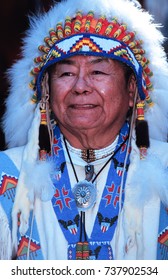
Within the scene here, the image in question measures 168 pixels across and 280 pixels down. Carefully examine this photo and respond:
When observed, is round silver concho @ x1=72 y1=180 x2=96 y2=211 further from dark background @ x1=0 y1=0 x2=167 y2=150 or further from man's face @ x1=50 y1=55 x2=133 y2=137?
dark background @ x1=0 y1=0 x2=167 y2=150

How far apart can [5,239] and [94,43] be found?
1222 mm

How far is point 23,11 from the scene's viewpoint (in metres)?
5.00

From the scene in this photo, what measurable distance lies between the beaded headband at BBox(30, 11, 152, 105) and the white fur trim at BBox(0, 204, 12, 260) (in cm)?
85

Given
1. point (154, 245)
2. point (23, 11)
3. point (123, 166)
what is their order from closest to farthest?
point (154, 245) < point (123, 166) < point (23, 11)

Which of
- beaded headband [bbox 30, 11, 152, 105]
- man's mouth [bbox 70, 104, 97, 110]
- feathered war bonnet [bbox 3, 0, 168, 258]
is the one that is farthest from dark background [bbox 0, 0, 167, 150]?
man's mouth [bbox 70, 104, 97, 110]

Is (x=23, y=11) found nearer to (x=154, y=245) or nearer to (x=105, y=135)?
(x=105, y=135)

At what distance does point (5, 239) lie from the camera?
10.5ft

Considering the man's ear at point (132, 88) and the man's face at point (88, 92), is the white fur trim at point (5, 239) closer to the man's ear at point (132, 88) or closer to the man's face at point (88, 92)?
the man's face at point (88, 92)

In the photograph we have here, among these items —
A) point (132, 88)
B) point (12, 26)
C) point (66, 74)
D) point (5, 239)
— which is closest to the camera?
point (5, 239)

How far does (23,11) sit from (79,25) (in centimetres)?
187

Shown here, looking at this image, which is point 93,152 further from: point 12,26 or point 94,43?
point 12,26

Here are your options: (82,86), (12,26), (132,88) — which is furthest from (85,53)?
Result: (12,26)

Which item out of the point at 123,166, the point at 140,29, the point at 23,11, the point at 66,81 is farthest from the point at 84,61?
the point at 23,11

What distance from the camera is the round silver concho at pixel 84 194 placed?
10.6 feet
